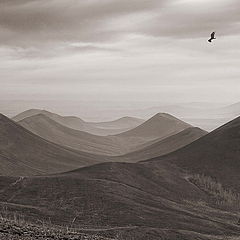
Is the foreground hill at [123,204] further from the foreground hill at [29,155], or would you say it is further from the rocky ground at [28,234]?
the foreground hill at [29,155]

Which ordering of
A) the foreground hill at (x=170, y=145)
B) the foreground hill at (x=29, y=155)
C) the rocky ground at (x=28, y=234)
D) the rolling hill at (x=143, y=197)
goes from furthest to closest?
the foreground hill at (x=170, y=145)
the foreground hill at (x=29, y=155)
the rolling hill at (x=143, y=197)
the rocky ground at (x=28, y=234)

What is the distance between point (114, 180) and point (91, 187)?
33.1 ft

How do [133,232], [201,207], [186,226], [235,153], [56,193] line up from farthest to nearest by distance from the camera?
[235,153], [201,207], [56,193], [186,226], [133,232]

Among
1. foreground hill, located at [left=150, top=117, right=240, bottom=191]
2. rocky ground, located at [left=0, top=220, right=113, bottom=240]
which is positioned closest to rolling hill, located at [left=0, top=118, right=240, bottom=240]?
foreground hill, located at [left=150, top=117, right=240, bottom=191]

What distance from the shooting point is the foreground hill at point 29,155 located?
355 feet

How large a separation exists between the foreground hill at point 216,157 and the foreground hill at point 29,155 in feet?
108

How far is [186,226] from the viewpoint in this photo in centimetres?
4588

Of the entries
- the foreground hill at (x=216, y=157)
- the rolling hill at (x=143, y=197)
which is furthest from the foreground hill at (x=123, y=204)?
the foreground hill at (x=216, y=157)

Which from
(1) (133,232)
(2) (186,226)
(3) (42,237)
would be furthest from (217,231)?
(3) (42,237)

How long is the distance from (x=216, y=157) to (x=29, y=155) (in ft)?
183

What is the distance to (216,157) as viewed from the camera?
95.4 meters

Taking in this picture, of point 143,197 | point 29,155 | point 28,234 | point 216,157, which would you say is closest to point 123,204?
point 143,197

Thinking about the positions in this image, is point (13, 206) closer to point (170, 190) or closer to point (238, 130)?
point (170, 190)

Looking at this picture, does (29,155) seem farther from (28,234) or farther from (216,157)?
(28,234)
